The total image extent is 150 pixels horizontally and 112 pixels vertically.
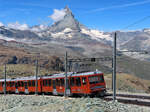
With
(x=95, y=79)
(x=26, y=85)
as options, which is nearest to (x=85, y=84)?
(x=95, y=79)

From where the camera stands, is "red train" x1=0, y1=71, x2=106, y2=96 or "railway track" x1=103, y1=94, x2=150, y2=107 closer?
"railway track" x1=103, y1=94, x2=150, y2=107

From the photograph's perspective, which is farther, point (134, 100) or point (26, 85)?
point (26, 85)

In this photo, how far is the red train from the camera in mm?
34688

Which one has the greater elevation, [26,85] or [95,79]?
[95,79]

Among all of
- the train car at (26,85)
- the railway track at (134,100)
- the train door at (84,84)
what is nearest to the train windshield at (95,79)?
the train door at (84,84)

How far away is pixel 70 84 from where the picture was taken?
37688 mm

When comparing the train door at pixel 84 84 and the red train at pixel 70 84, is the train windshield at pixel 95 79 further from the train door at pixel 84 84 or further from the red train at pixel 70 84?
the train door at pixel 84 84

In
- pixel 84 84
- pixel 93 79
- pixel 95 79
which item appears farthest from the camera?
pixel 95 79

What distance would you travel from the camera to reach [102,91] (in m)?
35.2

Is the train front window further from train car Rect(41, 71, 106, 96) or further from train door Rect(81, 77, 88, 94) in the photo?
train door Rect(81, 77, 88, 94)

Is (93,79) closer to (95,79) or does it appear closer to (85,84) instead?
(95,79)

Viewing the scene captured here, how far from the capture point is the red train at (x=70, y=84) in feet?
114

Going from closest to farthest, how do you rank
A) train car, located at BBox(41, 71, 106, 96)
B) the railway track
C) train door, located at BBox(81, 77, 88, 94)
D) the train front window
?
the railway track < train car, located at BBox(41, 71, 106, 96) < train door, located at BBox(81, 77, 88, 94) < the train front window

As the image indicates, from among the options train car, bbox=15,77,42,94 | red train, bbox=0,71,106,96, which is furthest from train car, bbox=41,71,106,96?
train car, bbox=15,77,42,94
